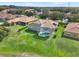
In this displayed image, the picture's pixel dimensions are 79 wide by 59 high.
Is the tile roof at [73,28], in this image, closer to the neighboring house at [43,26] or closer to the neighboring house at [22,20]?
the neighboring house at [43,26]

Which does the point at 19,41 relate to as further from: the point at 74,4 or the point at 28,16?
the point at 74,4

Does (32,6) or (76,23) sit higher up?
(32,6)

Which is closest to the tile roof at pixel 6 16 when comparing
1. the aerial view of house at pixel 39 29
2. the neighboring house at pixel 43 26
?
the aerial view of house at pixel 39 29

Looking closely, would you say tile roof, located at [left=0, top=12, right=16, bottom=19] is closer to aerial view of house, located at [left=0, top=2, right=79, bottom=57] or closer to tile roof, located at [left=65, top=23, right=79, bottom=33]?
aerial view of house, located at [left=0, top=2, right=79, bottom=57]

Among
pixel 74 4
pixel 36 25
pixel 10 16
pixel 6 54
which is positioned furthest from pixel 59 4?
pixel 6 54

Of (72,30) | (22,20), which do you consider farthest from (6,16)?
(72,30)

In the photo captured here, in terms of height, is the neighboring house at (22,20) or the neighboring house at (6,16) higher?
the neighboring house at (6,16)

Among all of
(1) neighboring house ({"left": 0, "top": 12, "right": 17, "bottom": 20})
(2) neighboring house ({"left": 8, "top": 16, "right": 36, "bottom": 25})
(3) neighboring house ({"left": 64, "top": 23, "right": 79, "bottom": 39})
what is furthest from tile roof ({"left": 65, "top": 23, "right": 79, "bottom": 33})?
(1) neighboring house ({"left": 0, "top": 12, "right": 17, "bottom": 20})
